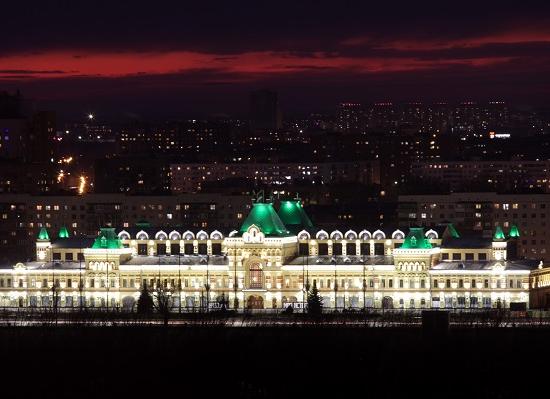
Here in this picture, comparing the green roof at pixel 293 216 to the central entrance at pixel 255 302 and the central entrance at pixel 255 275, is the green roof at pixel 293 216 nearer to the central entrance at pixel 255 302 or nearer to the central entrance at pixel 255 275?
the central entrance at pixel 255 275

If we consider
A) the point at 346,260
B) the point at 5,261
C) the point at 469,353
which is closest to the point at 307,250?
the point at 346,260

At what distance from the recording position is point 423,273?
165m

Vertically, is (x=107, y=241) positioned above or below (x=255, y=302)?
above

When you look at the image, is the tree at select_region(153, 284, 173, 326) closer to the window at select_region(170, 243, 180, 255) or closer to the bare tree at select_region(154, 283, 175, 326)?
the bare tree at select_region(154, 283, 175, 326)

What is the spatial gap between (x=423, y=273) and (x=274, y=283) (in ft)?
30.1

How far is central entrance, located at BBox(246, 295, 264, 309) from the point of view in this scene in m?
166

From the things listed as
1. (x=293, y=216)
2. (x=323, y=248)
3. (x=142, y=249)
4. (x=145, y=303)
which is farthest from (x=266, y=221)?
(x=145, y=303)

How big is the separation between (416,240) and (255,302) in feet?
32.7

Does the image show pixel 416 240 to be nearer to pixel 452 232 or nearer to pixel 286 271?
pixel 286 271

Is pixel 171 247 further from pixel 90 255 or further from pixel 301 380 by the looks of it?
pixel 301 380

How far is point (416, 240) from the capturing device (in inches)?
6521

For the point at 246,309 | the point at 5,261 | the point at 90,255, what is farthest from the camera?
the point at 5,261

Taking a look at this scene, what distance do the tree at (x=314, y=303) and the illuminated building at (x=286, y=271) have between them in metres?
5.40

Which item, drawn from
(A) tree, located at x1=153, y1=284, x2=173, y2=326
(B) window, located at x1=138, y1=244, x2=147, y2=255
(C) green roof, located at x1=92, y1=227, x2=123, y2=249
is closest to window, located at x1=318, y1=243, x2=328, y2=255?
(B) window, located at x1=138, y1=244, x2=147, y2=255
